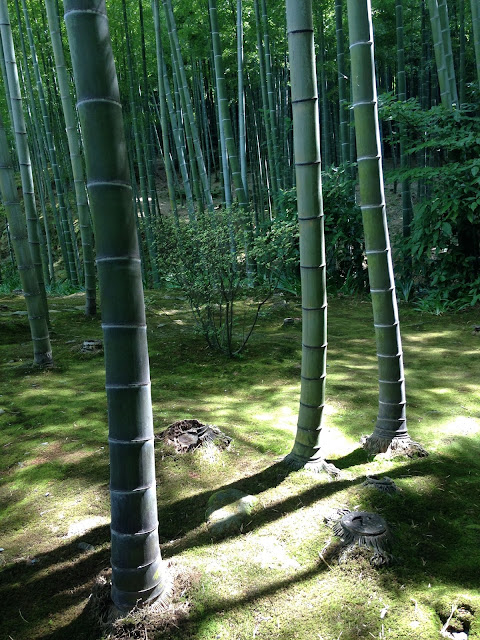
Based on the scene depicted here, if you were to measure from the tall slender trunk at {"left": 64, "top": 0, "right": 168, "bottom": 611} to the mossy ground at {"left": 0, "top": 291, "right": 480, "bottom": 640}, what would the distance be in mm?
194

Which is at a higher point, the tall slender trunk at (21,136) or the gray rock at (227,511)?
the tall slender trunk at (21,136)

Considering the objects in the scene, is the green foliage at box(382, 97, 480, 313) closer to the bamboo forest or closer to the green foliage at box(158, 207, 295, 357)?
the bamboo forest

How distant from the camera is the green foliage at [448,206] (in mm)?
5145

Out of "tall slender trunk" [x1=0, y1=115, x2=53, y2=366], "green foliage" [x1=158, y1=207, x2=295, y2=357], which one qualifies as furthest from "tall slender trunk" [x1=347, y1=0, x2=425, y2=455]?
"tall slender trunk" [x1=0, y1=115, x2=53, y2=366]

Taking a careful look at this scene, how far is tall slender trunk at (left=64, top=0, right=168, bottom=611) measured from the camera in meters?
1.13

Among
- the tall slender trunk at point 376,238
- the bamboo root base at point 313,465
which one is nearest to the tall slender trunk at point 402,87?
the tall slender trunk at point 376,238

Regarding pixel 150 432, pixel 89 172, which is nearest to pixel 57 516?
pixel 150 432

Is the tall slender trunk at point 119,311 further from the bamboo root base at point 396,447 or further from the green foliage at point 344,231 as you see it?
the green foliage at point 344,231

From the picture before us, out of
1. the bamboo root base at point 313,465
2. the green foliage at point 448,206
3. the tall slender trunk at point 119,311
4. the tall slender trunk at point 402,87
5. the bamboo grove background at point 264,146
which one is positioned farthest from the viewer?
the tall slender trunk at point 402,87

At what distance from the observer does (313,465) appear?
208 centimetres

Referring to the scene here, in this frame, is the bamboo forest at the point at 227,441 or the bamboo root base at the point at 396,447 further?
the bamboo root base at the point at 396,447

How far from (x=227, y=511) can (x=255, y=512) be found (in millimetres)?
102

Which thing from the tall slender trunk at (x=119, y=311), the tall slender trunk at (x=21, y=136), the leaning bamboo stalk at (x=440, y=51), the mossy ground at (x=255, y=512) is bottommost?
the mossy ground at (x=255, y=512)

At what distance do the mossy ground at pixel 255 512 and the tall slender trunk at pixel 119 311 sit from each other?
0.19 metres
